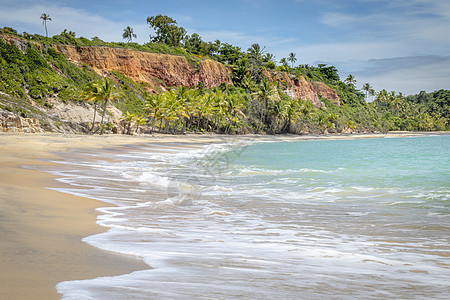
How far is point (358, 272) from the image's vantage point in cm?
402

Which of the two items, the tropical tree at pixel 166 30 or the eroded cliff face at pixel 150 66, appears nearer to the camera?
the eroded cliff face at pixel 150 66

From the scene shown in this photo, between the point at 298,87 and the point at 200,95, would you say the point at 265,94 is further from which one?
the point at 298,87

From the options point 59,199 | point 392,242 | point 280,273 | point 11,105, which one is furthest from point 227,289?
point 11,105

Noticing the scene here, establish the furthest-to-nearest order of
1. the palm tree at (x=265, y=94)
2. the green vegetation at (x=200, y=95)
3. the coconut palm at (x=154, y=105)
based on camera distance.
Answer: the palm tree at (x=265, y=94)
the coconut palm at (x=154, y=105)
the green vegetation at (x=200, y=95)

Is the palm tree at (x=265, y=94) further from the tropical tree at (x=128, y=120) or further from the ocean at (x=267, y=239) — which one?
the ocean at (x=267, y=239)

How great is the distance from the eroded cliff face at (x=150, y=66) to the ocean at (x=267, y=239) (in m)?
55.4

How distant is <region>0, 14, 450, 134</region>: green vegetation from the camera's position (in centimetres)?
4325

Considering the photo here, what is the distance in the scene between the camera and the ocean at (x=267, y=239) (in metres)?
3.28

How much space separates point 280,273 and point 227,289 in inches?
33.0

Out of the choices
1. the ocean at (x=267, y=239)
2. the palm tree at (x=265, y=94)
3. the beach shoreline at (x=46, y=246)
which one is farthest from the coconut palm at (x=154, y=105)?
the beach shoreline at (x=46, y=246)

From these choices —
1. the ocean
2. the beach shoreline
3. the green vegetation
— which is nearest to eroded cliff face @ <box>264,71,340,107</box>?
the green vegetation

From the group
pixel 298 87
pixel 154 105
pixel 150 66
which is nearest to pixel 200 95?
pixel 150 66

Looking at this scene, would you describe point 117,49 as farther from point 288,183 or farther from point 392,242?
point 392,242

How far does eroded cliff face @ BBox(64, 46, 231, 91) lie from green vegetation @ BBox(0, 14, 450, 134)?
1.82 m
